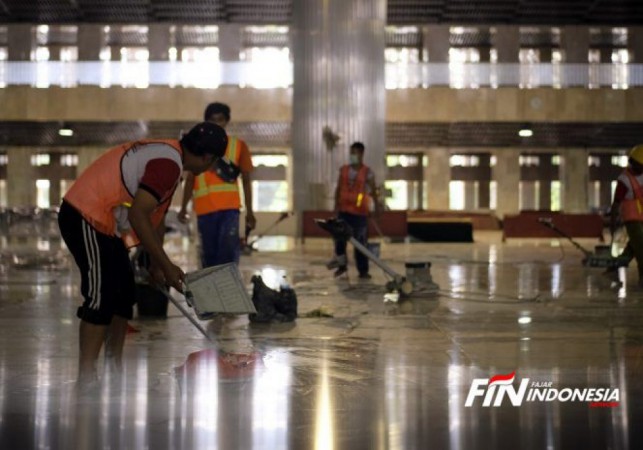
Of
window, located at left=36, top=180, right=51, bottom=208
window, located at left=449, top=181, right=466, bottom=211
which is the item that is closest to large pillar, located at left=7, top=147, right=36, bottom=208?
window, located at left=36, top=180, right=51, bottom=208

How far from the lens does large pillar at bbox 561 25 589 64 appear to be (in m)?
37.5

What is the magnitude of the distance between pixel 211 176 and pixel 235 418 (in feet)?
14.0

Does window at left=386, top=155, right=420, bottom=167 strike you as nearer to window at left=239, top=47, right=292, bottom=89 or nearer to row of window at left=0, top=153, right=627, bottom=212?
row of window at left=0, top=153, right=627, bottom=212

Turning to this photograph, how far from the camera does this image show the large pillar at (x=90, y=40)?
37344mm

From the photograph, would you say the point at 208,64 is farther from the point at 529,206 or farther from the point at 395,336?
the point at 395,336

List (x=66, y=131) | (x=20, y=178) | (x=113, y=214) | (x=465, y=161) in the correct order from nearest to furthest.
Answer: (x=113, y=214) → (x=66, y=131) → (x=20, y=178) → (x=465, y=161)

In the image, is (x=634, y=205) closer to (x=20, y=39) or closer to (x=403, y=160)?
(x=403, y=160)

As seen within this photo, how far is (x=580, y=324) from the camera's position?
8.70 metres

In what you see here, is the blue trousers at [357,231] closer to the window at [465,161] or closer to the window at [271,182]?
the window at [271,182]

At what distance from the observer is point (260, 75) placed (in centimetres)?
3550

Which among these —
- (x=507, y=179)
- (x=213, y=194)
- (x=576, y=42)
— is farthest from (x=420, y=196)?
(x=213, y=194)

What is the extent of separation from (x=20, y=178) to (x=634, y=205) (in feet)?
96.4

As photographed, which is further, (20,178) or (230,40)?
(20,178)

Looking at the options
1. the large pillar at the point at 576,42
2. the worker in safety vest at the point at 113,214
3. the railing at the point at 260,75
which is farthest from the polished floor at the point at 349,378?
the large pillar at the point at 576,42
